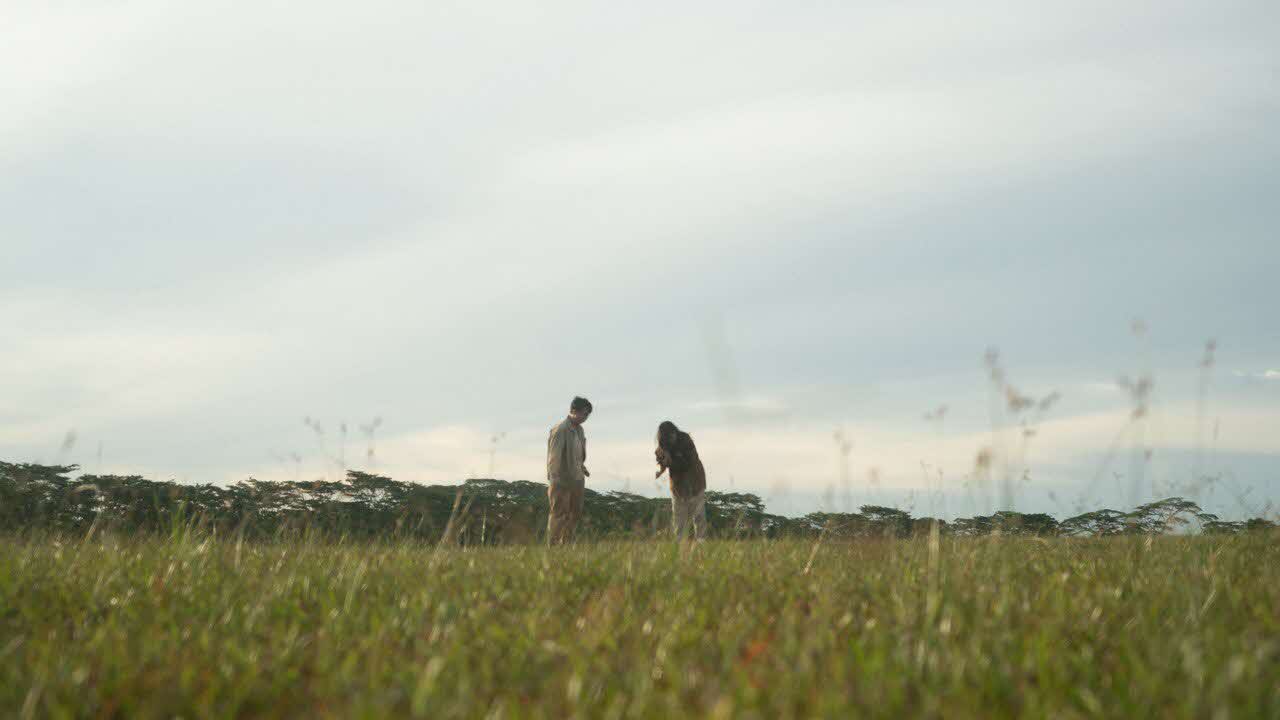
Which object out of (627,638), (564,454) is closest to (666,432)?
(564,454)

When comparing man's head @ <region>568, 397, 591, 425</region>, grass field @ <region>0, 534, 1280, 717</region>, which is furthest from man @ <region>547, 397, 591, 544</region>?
grass field @ <region>0, 534, 1280, 717</region>

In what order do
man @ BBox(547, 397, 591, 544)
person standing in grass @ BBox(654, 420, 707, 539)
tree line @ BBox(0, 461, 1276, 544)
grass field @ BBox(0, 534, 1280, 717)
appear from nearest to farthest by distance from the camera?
grass field @ BBox(0, 534, 1280, 717) < tree line @ BBox(0, 461, 1276, 544) < person standing in grass @ BBox(654, 420, 707, 539) < man @ BBox(547, 397, 591, 544)

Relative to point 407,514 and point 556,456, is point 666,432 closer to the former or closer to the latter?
point 556,456

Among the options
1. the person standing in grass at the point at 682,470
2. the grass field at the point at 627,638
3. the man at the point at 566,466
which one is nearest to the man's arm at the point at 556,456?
the man at the point at 566,466

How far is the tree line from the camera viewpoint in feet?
22.3

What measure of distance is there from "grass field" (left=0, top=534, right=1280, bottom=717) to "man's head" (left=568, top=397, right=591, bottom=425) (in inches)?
269

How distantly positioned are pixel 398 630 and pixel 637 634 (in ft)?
3.41

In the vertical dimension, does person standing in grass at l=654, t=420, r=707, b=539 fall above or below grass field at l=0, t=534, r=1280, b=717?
above

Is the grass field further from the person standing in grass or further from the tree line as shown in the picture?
the person standing in grass

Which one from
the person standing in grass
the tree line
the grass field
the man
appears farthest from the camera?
the man

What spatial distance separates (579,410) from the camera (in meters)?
12.3

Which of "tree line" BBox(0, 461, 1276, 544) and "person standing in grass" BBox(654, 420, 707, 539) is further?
"person standing in grass" BBox(654, 420, 707, 539)

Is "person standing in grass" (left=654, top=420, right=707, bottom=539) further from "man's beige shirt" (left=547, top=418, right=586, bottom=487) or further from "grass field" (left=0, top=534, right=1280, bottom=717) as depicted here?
"grass field" (left=0, top=534, right=1280, bottom=717)

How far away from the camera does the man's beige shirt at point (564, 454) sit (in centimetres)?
1231
